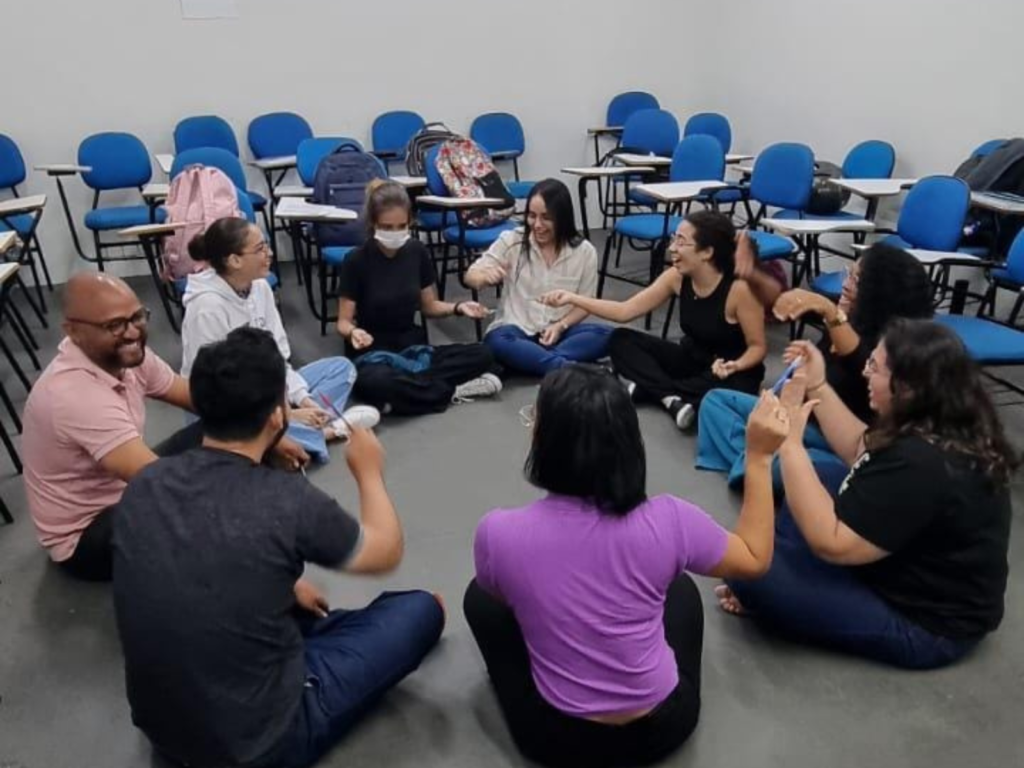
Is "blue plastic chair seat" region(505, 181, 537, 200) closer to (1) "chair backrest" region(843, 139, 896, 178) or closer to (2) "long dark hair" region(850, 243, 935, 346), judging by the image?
(1) "chair backrest" region(843, 139, 896, 178)

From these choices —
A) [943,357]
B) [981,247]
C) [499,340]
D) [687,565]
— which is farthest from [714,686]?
[981,247]

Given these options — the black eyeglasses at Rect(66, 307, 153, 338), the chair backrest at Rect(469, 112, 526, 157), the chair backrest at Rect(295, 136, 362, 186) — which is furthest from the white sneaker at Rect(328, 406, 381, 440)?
the chair backrest at Rect(469, 112, 526, 157)

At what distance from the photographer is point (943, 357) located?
1684 mm

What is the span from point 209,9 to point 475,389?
356cm

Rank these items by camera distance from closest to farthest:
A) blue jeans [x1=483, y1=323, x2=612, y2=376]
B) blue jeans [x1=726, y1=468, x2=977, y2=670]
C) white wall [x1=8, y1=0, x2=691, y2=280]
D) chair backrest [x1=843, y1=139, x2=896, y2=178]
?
blue jeans [x1=726, y1=468, x2=977, y2=670] < blue jeans [x1=483, y1=323, x2=612, y2=376] < chair backrest [x1=843, y1=139, x2=896, y2=178] < white wall [x1=8, y1=0, x2=691, y2=280]

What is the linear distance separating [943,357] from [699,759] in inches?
38.8

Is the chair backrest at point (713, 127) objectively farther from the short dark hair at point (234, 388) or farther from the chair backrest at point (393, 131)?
the short dark hair at point (234, 388)

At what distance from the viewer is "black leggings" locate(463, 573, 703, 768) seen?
5.05ft

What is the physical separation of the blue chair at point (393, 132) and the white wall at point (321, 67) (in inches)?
6.6

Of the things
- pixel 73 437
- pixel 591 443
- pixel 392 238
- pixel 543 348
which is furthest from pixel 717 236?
pixel 73 437

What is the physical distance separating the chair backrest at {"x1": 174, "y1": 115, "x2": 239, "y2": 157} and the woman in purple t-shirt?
457 cm

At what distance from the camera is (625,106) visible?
20.9 ft

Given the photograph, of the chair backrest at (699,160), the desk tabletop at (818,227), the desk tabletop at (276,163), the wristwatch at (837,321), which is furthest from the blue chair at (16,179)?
the wristwatch at (837,321)

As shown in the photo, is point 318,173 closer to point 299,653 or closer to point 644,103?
point 644,103
